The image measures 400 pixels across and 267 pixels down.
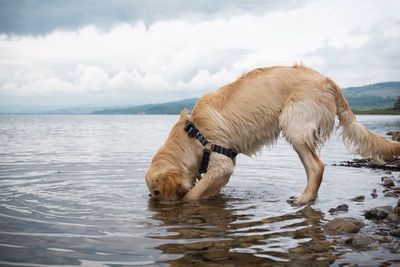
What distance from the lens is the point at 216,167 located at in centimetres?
680

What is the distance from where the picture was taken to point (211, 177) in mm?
6816

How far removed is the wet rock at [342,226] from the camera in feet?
15.5

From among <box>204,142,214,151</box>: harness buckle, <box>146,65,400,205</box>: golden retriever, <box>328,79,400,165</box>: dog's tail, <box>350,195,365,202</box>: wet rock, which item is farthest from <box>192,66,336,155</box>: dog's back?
<box>350,195,365,202</box>: wet rock

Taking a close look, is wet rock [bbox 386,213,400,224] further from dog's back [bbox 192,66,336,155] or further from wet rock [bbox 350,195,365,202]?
dog's back [bbox 192,66,336,155]

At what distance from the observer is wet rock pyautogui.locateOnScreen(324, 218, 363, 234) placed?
4735mm

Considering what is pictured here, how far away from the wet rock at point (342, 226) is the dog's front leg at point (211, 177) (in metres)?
2.20

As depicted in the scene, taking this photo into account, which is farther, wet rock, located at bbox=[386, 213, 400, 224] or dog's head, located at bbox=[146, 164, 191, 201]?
dog's head, located at bbox=[146, 164, 191, 201]

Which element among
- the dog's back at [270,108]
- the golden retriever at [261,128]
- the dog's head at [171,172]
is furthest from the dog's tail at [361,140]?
the dog's head at [171,172]

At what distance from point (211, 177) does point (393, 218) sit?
279 centimetres

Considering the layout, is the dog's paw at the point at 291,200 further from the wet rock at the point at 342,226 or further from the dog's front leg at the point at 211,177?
the wet rock at the point at 342,226

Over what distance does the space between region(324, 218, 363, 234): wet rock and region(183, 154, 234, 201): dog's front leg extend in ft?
7.22

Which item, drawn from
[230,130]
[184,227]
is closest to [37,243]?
[184,227]

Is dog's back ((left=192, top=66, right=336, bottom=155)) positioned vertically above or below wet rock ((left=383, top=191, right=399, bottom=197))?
above

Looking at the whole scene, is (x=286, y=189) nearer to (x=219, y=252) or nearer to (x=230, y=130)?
(x=230, y=130)
